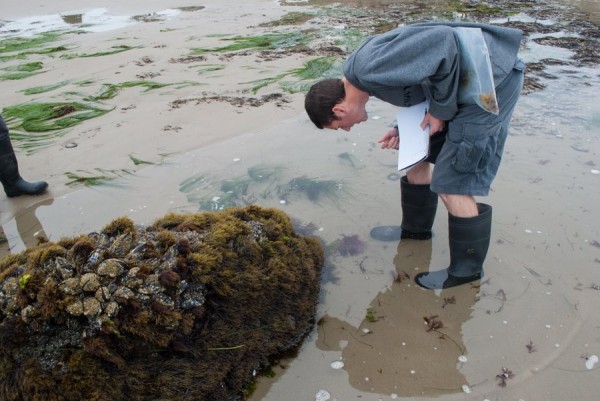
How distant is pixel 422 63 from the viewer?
2.32 metres

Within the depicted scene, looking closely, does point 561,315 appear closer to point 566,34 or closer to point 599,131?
point 599,131

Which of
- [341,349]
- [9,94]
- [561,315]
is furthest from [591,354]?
[9,94]

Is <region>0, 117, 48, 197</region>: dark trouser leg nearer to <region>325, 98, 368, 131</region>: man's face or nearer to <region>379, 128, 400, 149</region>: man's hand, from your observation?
<region>325, 98, 368, 131</region>: man's face

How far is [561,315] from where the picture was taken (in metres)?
2.81

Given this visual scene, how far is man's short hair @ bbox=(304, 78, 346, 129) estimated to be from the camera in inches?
109

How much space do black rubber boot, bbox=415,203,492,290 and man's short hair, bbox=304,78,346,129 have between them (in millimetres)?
1036

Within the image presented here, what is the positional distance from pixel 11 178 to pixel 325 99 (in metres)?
3.27

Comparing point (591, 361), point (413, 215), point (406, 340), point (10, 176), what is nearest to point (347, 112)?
point (413, 215)

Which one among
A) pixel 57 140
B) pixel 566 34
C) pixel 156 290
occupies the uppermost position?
pixel 156 290

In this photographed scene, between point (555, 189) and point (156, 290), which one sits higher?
point (156, 290)

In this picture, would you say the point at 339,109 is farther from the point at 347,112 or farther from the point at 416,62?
the point at 416,62

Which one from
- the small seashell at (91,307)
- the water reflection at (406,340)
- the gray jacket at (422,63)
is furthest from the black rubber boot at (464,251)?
the small seashell at (91,307)

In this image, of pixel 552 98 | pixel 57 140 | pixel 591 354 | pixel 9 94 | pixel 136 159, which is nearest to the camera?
pixel 591 354

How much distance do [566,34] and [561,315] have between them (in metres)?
8.71
